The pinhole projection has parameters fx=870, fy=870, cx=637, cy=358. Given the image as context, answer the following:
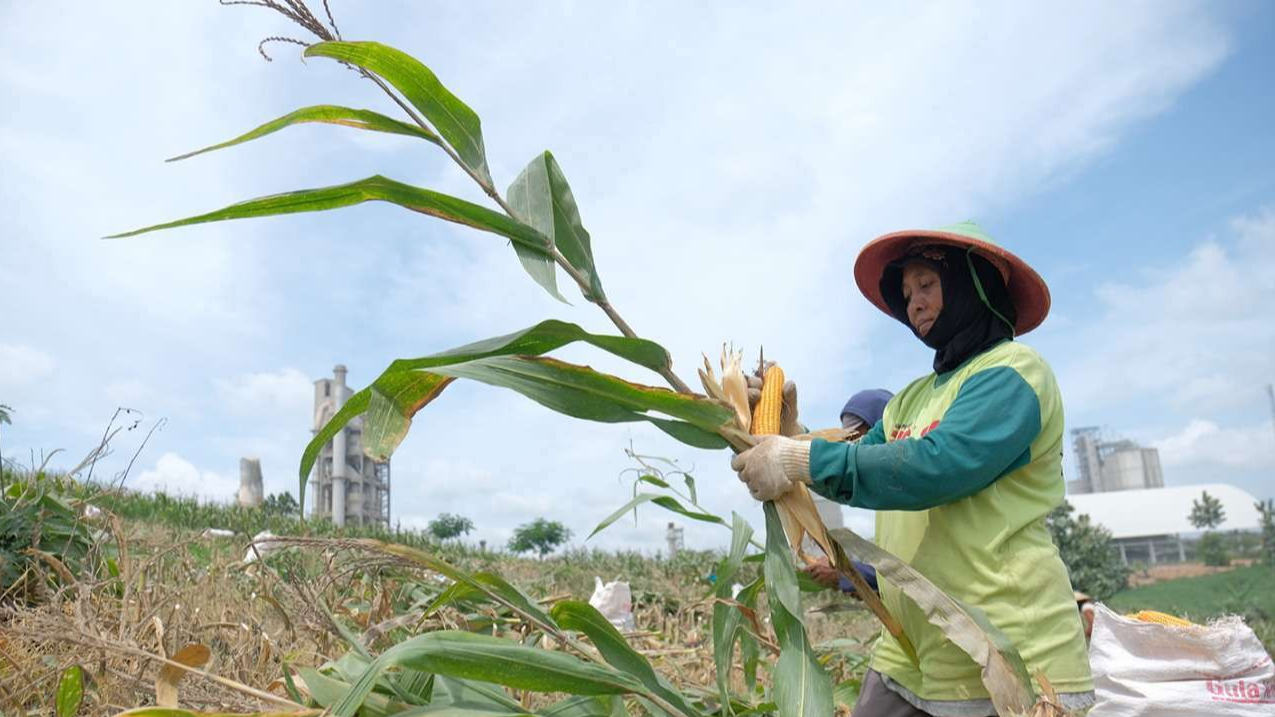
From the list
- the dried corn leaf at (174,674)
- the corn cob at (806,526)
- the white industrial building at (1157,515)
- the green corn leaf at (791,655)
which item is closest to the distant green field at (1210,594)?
the corn cob at (806,526)

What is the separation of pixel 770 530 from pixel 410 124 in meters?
1.19

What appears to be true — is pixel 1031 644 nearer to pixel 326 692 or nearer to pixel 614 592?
pixel 326 692

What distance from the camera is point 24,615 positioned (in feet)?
6.16

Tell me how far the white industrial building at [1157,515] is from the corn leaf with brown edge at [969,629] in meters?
72.4

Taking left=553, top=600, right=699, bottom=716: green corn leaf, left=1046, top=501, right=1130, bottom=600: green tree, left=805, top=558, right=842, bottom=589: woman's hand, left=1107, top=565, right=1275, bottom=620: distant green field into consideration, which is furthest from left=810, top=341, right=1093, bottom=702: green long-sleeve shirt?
left=1107, top=565, right=1275, bottom=620: distant green field

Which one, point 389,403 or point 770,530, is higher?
point 389,403

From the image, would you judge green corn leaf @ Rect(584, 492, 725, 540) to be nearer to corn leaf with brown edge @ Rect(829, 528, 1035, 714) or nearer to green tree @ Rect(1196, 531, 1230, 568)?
corn leaf with brown edge @ Rect(829, 528, 1035, 714)

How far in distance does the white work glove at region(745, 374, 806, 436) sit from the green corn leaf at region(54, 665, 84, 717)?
1.47 metres

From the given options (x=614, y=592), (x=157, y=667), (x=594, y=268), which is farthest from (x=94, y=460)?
(x=614, y=592)

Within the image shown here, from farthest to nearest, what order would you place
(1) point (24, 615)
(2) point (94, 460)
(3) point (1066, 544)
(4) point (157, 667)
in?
1. (3) point (1066, 544)
2. (2) point (94, 460)
3. (1) point (24, 615)
4. (4) point (157, 667)

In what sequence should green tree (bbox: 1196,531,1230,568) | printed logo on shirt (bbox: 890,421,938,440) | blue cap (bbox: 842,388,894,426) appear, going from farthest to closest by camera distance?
green tree (bbox: 1196,531,1230,568) < blue cap (bbox: 842,388,894,426) < printed logo on shirt (bbox: 890,421,938,440)

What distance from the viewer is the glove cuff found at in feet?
5.97

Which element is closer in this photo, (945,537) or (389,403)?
(389,403)

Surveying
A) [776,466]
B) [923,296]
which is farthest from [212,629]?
[923,296]
